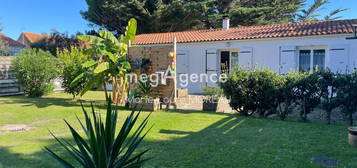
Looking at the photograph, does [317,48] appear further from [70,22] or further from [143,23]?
[70,22]

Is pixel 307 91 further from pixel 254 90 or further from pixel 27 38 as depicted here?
pixel 27 38

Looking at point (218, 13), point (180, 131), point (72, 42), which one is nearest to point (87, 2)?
point (72, 42)

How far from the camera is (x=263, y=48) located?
41.8 ft

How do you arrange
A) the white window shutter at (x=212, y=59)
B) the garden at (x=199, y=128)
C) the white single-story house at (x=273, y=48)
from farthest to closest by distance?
1. the white window shutter at (x=212, y=59)
2. the white single-story house at (x=273, y=48)
3. the garden at (x=199, y=128)

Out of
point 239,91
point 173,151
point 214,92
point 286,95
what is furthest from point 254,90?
point 173,151

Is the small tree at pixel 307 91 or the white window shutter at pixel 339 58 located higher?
the white window shutter at pixel 339 58

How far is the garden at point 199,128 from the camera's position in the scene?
2.58 metres

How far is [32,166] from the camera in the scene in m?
3.90

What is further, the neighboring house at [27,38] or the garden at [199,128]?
the neighboring house at [27,38]

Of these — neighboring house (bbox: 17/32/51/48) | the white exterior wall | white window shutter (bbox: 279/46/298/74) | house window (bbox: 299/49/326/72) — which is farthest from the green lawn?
neighboring house (bbox: 17/32/51/48)

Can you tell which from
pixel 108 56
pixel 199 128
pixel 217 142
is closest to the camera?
pixel 217 142

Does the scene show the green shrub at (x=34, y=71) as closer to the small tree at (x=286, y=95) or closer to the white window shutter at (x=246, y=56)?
the white window shutter at (x=246, y=56)

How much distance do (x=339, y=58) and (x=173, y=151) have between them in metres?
9.74

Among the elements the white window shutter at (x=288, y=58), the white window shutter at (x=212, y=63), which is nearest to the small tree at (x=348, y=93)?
the white window shutter at (x=288, y=58)
